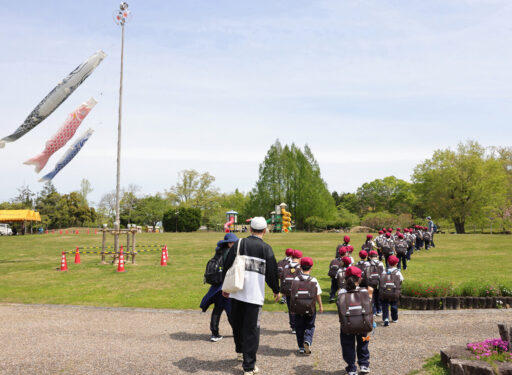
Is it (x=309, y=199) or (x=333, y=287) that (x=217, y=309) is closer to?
(x=333, y=287)

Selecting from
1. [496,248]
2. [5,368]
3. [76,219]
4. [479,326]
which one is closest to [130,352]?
[5,368]

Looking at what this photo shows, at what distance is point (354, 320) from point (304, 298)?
4.02 feet

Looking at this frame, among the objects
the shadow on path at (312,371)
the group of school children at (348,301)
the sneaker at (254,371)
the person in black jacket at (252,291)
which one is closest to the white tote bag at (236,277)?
the person in black jacket at (252,291)

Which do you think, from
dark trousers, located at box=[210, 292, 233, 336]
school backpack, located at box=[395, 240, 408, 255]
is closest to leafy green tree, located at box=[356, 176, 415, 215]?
school backpack, located at box=[395, 240, 408, 255]

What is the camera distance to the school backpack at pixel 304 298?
681cm

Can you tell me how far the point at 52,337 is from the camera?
317 inches

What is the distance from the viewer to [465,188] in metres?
55.7

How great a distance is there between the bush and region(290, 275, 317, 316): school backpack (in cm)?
5729

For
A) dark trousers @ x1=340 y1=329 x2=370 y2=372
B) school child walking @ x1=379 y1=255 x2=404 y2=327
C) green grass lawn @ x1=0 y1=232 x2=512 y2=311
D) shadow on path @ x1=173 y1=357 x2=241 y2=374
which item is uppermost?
school child walking @ x1=379 y1=255 x2=404 y2=327

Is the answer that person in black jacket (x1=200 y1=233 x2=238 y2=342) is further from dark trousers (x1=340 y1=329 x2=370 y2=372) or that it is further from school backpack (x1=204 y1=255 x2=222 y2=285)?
dark trousers (x1=340 y1=329 x2=370 y2=372)

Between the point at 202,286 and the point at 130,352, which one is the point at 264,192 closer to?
the point at 202,286

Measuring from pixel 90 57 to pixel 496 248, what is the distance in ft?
90.0

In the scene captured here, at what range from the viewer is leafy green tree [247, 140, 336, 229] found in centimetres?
6694

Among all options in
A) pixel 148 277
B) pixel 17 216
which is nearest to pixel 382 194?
pixel 17 216
